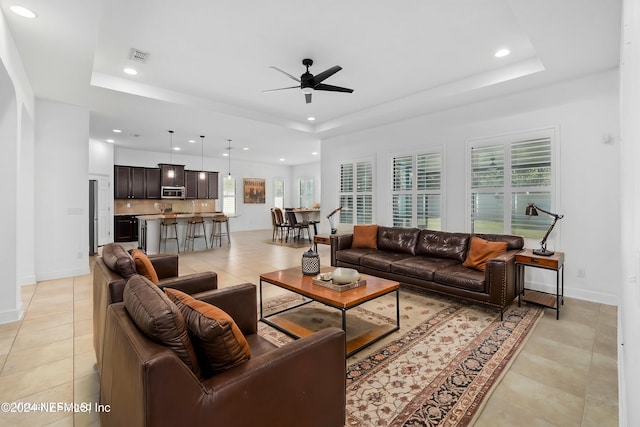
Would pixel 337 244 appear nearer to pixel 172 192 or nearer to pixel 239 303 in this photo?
pixel 239 303

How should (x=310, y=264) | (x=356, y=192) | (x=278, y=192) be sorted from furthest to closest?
(x=278, y=192) → (x=356, y=192) → (x=310, y=264)

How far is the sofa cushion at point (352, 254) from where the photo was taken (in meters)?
4.66

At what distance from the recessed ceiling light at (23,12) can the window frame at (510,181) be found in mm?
5399

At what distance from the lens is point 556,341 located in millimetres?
2748

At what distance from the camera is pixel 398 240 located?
4.85 m

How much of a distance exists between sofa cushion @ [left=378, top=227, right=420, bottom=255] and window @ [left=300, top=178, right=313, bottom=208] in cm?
793

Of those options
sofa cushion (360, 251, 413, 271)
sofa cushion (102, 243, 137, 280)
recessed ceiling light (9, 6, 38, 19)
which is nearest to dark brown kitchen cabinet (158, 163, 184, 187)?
recessed ceiling light (9, 6, 38, 19)

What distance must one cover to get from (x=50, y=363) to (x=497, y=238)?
4.85m

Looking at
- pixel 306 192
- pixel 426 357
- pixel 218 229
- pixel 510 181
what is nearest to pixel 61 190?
pixel 218 229

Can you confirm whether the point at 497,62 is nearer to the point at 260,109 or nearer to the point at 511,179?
the point at 511,179

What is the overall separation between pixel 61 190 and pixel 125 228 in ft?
14.3

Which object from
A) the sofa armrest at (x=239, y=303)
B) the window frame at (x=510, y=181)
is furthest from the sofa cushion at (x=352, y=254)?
the sofa armrest at (x=239, y=303)

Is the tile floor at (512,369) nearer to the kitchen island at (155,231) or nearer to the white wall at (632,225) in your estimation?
the white wall at (632,225)

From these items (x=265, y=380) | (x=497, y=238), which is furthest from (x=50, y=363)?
(x=497, y=238)
